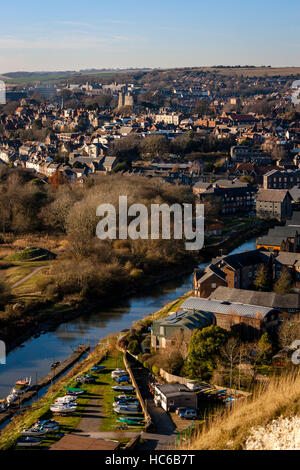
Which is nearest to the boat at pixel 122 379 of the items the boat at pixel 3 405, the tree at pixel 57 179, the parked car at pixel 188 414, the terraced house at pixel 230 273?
the parked car at pixel 188 414

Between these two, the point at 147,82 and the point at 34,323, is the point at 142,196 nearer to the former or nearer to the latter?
the point at 34,323

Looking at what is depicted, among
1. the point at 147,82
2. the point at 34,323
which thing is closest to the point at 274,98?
the point at 147,82

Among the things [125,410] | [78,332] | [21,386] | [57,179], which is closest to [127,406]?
[125,410]

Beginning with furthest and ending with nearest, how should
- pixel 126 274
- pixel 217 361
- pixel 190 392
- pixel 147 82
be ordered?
1. pixel 147 82
2. pixel 126 274
3. pixel 217 361
4. pixel 190 392

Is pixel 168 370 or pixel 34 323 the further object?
pixel 34 323

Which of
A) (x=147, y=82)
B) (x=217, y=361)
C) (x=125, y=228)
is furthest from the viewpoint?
(x=147, y=82)

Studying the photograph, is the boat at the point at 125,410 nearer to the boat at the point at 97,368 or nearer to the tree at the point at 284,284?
the boat at the point at 97,368
